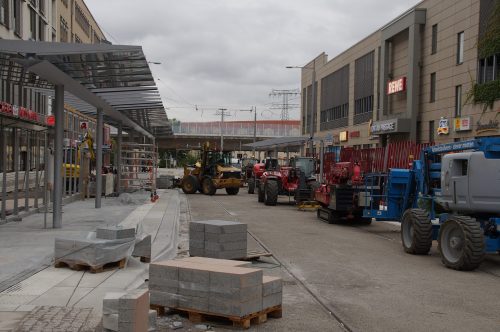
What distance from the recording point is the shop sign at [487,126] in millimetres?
31219

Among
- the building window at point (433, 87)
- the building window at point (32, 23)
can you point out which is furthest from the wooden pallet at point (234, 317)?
the building window at point (433, 87)

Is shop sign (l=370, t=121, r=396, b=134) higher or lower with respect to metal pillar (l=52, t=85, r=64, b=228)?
higher

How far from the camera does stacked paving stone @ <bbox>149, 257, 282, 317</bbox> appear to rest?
21.6ft

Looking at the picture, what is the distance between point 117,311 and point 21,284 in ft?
9.78

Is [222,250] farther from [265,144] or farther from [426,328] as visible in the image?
[265,144]

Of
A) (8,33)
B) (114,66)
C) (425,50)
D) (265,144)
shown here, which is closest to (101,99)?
(114,66)

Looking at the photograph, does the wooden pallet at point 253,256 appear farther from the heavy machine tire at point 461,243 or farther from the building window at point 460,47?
the building window at point 460,47

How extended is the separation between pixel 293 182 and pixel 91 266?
18.0 metres

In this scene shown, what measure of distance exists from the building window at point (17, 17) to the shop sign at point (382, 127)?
1001 inches

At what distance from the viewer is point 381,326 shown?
6.96m

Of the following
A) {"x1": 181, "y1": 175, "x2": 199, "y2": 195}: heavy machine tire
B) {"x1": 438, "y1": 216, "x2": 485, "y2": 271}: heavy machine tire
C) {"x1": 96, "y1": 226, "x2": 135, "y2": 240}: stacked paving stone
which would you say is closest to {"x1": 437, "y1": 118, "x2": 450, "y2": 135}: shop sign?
{"x1": 181, "y1": 175, "x2": 199, "y2": 195}: heavy machine tire

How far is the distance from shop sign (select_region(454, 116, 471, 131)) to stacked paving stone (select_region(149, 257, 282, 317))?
29638mm

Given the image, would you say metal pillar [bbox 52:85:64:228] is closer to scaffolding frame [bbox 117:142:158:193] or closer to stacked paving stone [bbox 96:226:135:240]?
stacked paving stone [bbox 96:226:135:240]

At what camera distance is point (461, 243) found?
35.2 ft
